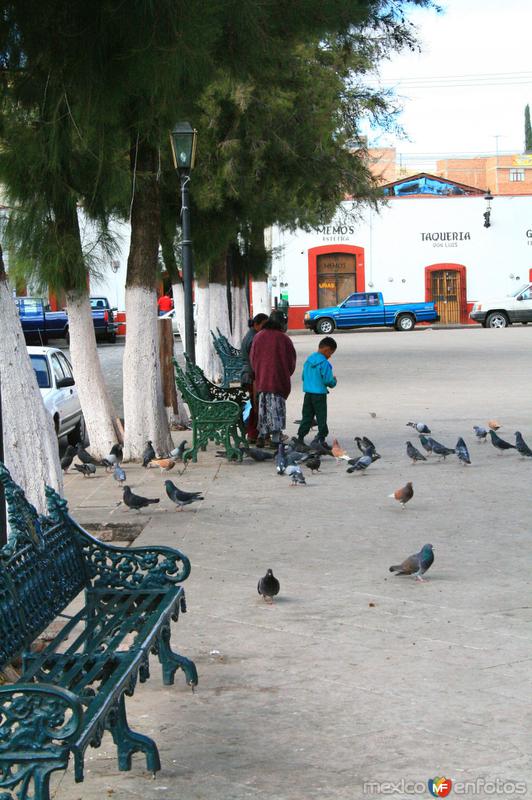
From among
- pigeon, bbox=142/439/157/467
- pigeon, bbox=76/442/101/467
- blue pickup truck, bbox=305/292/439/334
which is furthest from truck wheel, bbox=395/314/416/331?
pigeon, bbox=76/442/101/467

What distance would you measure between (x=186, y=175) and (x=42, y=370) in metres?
3.13

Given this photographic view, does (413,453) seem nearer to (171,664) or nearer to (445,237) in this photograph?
(171,664)

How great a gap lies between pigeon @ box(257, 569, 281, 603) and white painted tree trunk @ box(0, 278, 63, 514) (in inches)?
84.5

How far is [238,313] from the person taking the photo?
98.9ft

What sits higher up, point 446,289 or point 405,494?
point 446,289

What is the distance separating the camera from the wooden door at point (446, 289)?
52406 millimetres

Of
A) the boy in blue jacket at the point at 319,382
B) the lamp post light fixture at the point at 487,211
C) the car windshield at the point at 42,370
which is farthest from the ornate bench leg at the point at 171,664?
the lamp post light fixture at the point at 487,211

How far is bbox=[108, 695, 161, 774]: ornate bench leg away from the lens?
419 centimetres

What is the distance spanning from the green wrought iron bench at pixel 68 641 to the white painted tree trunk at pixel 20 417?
2.00 metres

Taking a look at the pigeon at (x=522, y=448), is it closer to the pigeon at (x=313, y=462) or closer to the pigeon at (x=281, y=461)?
the pigeon at (x=313, y=462)

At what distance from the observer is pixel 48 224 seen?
1335cm

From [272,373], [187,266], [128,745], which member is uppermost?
[187,266]

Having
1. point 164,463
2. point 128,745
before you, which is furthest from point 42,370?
point 128,745

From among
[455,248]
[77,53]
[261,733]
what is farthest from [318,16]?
[455,248]
